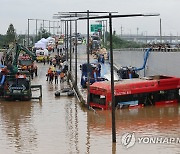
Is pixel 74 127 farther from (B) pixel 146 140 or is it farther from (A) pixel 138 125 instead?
(B) pixel 146 140

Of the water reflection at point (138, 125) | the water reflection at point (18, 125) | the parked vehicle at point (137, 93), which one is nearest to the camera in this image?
the water reflection at point (138, 125)

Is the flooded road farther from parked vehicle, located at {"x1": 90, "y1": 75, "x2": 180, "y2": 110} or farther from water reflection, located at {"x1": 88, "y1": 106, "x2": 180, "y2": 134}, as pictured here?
parked vehicle, located at {"x1": 90, "y1": 75, "x2": 180, "y2": 110}

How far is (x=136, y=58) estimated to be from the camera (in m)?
54.4

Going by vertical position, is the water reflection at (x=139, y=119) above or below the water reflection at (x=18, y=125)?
below

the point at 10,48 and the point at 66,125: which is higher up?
the point at 10,48

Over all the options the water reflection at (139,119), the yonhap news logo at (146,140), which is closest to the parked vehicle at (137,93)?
the water reflection at (139,119)

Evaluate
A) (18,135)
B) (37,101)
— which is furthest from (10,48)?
(18,135)

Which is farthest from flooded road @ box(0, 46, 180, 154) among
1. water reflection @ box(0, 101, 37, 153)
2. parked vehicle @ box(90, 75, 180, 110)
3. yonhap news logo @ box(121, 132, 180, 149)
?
parked vehicle @ box(90, 75, 180, 110)

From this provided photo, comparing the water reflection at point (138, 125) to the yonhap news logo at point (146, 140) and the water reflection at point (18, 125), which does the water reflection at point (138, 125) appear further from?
the water reflection at point (18, 125)

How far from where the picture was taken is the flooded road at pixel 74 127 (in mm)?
17514

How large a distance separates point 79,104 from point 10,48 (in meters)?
8.62

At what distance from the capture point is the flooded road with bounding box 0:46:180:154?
1751 centimetres

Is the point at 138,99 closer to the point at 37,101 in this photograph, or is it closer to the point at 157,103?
the point at 157,103

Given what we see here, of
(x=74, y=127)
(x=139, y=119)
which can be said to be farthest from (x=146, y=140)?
(x=139, y=119)
